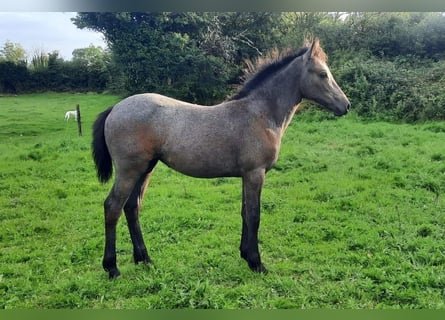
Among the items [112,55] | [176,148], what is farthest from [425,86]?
[112,55]

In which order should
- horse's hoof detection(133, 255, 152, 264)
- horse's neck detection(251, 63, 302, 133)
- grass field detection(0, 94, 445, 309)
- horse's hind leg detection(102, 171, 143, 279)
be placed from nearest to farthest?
1. grass field detection(0, 94, 445, 309)
2. horse's hind leg detection(102, 171, 143, 279)
3. horse's neck detection(251, 63, 302, 133)
4. horse's hoof detection(133, 255, 152, 264)

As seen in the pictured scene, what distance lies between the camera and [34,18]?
3.76 m

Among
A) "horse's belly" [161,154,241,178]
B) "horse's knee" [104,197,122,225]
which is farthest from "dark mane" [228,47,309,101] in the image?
"horse's knee" [104,197,122,225]

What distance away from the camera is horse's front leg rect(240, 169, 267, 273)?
2.97 m

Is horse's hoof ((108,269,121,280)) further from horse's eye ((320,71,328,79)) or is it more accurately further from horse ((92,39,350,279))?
horse's eye ((320,71,328,79))

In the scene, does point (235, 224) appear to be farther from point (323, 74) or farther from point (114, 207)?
point (323, 74)

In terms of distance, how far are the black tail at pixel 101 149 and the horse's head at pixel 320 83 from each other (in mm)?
1529

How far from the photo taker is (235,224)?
142 inches

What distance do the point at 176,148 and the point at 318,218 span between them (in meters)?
1.56

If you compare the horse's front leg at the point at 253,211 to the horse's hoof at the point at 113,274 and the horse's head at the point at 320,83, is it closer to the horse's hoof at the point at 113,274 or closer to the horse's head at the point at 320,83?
the horse's head at the point at 320,83

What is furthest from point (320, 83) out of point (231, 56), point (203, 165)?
point (231, 56)

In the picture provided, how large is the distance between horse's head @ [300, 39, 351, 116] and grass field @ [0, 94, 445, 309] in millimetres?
921

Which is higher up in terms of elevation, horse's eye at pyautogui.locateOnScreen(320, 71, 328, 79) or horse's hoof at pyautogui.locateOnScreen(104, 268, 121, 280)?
horse's eye at pyautogui.locateOnScreen(320, 71, 328, 79)

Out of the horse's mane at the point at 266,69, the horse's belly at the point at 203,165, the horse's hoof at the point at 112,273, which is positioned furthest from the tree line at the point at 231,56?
the horse's hoof at the point at 112,273
